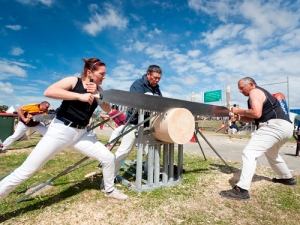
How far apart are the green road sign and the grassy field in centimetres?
1251

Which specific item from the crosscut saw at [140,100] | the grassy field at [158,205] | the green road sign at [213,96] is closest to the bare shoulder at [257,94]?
the crosscut saw at [140,100]

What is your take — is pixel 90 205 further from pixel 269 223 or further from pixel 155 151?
pixel 269 223

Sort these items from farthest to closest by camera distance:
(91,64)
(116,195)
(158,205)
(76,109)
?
(116,195)
(158,205)
(91,64)
(76,109)

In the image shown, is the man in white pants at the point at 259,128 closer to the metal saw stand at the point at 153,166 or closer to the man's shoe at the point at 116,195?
the metal saw stand at the point at 153,166

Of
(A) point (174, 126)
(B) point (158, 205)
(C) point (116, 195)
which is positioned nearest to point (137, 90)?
(A) point (174, 126)

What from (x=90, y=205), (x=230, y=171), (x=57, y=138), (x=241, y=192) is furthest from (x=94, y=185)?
(x=230, y=171)

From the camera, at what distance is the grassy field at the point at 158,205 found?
2.82 metres

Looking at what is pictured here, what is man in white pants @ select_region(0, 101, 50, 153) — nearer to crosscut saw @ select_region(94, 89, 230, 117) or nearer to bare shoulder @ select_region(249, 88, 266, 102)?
crosscut saw @ select_region(94, 89, 230, 117)

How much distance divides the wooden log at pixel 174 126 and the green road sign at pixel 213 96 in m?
13.6

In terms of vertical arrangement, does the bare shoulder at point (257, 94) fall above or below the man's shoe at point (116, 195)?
above

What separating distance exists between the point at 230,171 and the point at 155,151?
95.2 inches

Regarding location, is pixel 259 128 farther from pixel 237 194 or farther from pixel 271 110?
pixel 237 194

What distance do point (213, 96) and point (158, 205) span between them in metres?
14.7

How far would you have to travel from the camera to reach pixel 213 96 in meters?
16.9
